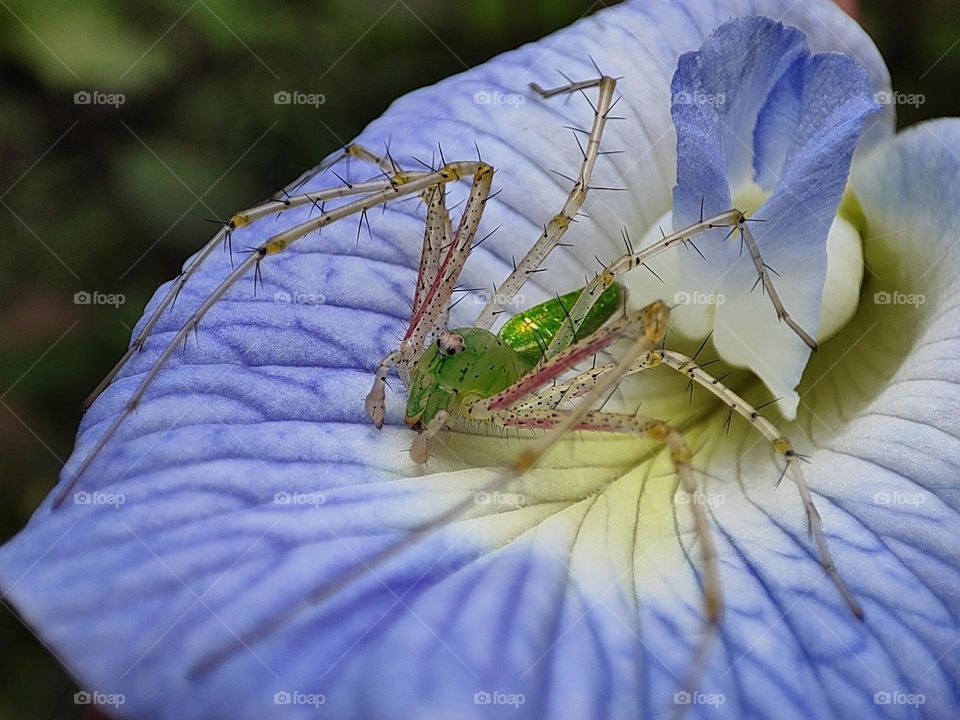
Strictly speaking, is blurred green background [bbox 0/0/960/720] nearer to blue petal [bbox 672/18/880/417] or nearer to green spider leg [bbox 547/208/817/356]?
blue petal [bbox 672/18/880/417]

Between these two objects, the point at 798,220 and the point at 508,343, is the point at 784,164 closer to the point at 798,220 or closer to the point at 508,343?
the point at 798,220

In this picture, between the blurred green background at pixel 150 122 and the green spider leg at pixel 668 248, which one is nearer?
the green spider leg at pixel 668 248

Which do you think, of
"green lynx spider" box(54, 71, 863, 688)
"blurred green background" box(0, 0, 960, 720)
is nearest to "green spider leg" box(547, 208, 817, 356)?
"green lynx spider" box(54, 71, 863, 688)

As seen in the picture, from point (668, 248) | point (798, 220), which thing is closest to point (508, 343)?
point (668, 248)

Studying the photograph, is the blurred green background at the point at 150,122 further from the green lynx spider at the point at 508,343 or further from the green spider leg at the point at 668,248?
the green spider leg at the point at 668,248

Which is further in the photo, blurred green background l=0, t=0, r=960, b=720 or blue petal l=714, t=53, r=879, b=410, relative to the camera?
blurred green background l=0, t=0, r=960, b=720

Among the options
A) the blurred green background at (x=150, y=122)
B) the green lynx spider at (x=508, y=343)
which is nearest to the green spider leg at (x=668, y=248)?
the green lynx spider at (x=508, y=343)
